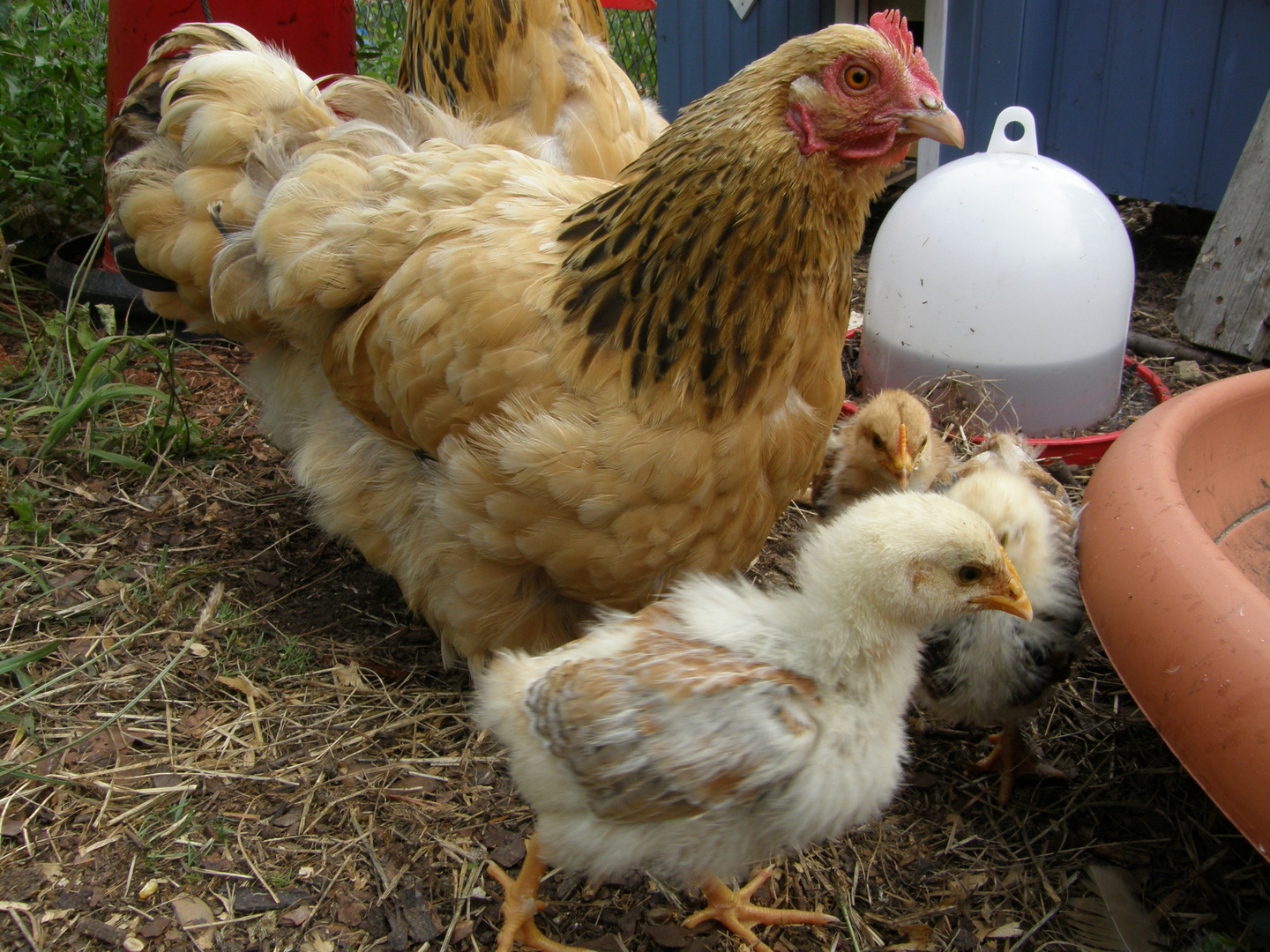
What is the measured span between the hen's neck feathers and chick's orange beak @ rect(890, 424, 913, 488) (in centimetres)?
67

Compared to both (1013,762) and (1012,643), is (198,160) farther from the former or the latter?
(1013,762)

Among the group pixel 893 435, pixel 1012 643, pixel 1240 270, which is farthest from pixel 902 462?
pixel 1240 270

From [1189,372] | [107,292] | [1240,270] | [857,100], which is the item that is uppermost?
[857,100]

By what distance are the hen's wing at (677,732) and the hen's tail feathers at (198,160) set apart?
163 cm

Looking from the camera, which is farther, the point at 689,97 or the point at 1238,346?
the point at 689,97

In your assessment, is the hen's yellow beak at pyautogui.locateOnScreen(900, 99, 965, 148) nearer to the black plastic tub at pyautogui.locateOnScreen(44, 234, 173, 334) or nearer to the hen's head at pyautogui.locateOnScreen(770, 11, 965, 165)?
the hen's head at pyautogui.locateOnScreen(770, 11, 965, 165)

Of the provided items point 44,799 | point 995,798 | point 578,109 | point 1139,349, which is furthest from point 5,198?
point 1139,349

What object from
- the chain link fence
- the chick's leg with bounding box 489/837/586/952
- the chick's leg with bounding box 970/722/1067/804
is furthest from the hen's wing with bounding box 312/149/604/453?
the chain link fence

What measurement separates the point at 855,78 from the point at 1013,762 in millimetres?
1625

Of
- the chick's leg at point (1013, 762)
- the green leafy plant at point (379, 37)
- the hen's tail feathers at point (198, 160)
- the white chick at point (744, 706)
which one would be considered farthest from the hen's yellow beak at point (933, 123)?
the green leafy plant at point (379, 37)

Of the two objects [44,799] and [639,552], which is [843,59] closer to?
[639,552]

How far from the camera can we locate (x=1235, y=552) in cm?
237

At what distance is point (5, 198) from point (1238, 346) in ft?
18.2

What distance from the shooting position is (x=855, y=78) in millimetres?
1892
